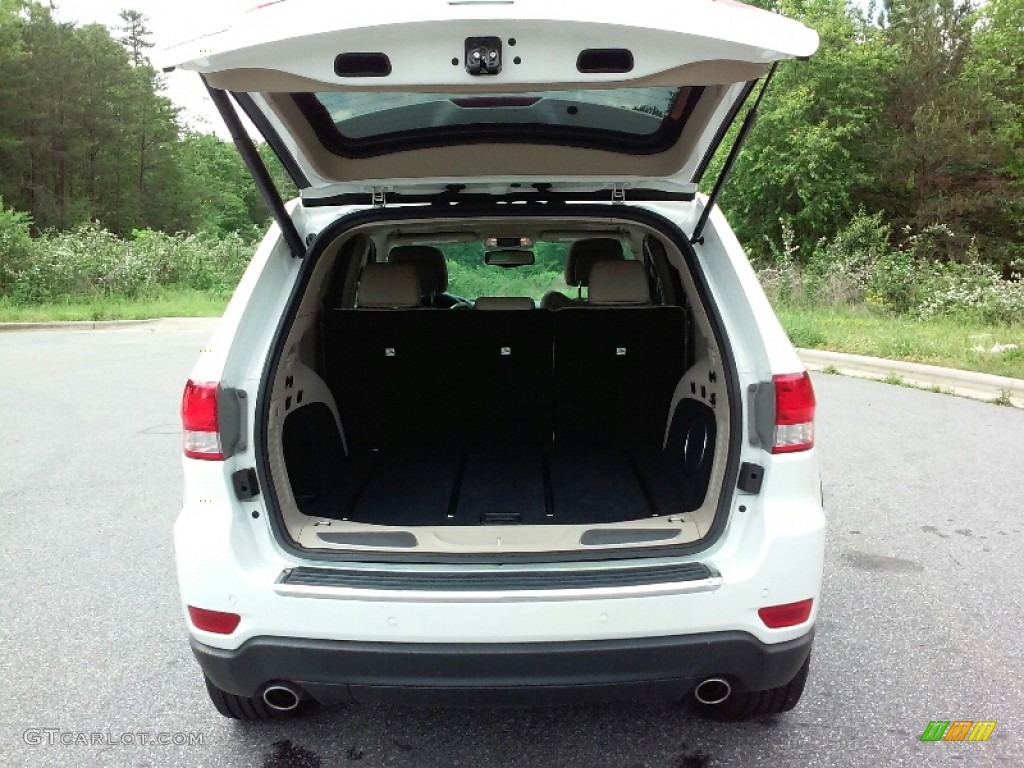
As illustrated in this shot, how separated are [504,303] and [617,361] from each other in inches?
26.8

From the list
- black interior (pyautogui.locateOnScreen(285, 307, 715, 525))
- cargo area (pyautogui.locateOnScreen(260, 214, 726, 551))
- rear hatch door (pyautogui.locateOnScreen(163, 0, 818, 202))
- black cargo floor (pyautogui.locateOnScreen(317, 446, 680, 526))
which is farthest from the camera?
black interior (pyautogui.locateOnScreen(285, 307, 715, 525))

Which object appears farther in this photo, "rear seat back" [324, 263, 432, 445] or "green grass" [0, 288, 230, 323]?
"green grass" [0, 288, 230, 323]

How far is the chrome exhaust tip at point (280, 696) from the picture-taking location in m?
2.16

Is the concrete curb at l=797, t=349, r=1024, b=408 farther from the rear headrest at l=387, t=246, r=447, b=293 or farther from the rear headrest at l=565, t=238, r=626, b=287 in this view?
the rear headrest at l=387, t=246, r=447, b=293

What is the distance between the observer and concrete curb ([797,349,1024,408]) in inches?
327

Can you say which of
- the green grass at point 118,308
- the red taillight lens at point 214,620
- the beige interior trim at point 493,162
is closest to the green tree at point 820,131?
the green grass at point 118,308

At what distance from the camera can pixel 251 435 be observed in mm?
2305

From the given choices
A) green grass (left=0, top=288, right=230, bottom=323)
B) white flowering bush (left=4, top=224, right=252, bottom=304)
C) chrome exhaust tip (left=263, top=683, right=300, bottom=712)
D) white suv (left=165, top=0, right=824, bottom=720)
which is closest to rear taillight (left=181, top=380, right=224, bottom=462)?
white suv (left=165, top=0, right=824, bottom=720)

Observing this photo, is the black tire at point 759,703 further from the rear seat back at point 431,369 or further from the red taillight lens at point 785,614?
the rear seat back at point 431,369

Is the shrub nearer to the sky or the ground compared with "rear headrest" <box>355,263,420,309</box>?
nearer to the ground

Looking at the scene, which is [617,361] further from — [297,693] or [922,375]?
[922,375]

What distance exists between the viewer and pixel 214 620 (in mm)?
2152

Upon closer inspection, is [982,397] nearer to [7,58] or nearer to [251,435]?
[251,435]

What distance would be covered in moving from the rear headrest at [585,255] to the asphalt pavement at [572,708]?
6.63ft
